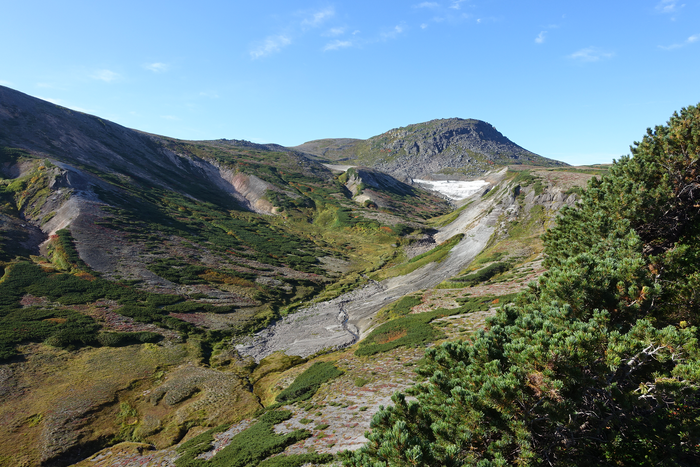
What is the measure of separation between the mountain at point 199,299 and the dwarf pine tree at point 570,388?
11685 mm

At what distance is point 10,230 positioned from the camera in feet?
217

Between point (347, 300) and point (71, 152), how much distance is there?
124m

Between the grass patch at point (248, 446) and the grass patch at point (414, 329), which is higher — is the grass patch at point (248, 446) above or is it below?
below

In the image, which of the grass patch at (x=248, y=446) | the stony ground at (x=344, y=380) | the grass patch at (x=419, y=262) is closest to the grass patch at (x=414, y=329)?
the stony ground at (x=344, y=380)

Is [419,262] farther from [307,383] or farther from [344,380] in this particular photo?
[307,383]

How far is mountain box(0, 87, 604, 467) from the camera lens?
27.8 metres

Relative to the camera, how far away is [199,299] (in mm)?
59531

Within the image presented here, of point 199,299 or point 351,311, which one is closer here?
point 351,311

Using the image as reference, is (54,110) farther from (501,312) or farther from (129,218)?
(501,312)

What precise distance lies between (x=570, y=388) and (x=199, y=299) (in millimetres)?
62134

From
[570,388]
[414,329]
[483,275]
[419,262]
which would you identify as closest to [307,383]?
[414,329]

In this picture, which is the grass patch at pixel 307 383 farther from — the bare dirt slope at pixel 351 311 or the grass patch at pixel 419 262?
the grass patch at pixel 419 262

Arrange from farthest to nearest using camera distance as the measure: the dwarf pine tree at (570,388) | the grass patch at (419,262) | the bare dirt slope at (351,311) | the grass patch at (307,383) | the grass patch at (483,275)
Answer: the grass patch at (419,262) < the grass patch at (483,275) < the bare dirt slope at (351,311) < the grass patch at (307,383) < the dwarf pine tree at (570,388)

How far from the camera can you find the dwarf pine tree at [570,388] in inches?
348
